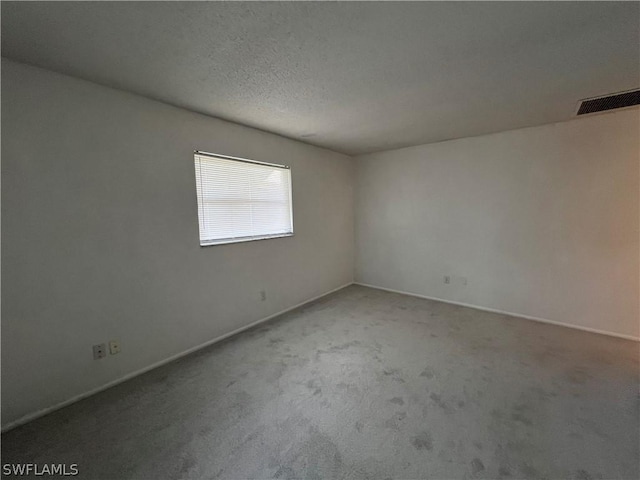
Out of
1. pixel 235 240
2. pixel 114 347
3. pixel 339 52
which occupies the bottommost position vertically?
pixel 114 347

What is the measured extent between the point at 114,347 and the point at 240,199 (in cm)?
180

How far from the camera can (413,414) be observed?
1.74m

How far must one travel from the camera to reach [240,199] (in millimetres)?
3031

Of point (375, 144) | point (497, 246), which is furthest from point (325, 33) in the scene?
point (497, 246)

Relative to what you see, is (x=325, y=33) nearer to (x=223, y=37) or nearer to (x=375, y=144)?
(x=223, y=37)

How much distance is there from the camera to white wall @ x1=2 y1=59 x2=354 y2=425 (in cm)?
168

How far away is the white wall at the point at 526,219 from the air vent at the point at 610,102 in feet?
0.83

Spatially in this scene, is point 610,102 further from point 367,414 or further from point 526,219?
point 367,414

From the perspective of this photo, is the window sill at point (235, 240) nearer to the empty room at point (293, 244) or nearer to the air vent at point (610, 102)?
the empty room at point (293, 244)

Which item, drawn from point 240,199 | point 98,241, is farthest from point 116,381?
point 240,199

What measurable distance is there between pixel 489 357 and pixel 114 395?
3.17 m

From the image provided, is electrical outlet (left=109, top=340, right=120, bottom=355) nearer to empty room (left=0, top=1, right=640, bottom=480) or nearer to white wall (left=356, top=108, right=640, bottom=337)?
empty room (left=0, top=1, right=640, bottom=480)

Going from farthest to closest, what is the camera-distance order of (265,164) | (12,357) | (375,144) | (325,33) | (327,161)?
(327,161)
(375,144)
(265,164)
(12,357)
(325,33)

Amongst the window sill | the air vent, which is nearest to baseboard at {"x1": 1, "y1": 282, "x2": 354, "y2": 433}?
the window sill
